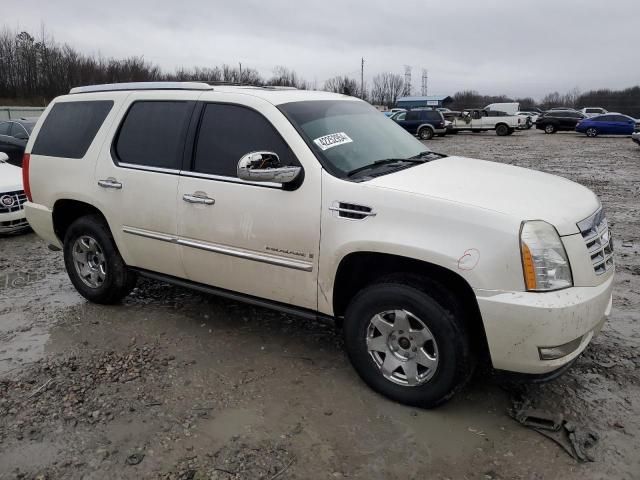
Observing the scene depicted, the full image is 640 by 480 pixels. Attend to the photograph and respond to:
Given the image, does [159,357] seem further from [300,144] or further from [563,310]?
[563,310]

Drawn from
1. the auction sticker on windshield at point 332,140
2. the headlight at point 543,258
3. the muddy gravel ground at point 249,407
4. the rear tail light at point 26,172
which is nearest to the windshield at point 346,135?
the auction sticker on windshield at point 332,140

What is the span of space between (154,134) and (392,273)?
2.27 m

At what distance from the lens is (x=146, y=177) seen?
156 inches

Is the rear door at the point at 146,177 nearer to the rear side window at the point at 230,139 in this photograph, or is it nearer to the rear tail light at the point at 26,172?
the rear side window at the point at 230,139

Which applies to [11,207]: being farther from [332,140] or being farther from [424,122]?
[424,122]

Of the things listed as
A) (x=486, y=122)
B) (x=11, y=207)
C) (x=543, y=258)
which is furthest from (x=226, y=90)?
(x=486, y=122)

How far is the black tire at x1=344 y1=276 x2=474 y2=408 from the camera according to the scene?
2.84m

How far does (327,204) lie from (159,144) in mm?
→ 1666

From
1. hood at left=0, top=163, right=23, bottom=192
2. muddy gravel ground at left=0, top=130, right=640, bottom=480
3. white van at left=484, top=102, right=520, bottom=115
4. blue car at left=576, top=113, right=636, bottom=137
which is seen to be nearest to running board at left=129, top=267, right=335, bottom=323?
muddy gravel ground at left=0, top=130, right=640, bottom=480

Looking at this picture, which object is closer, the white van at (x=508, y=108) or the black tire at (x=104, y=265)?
the black tire at (x=104, y=265)

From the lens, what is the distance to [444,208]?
2.78 m

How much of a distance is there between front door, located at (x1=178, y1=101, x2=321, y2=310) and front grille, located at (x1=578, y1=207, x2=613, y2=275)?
61.3 inches

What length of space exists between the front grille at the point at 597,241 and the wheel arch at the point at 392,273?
699 mm

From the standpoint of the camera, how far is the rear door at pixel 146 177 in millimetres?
3881
